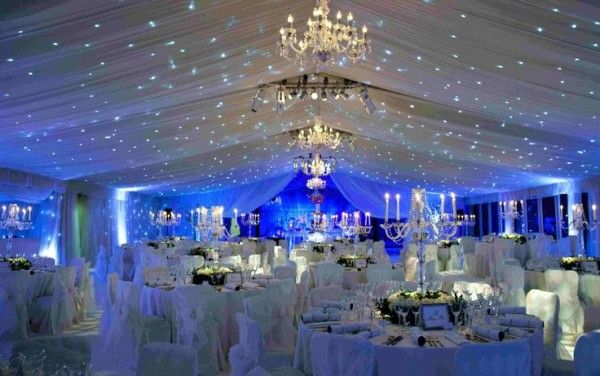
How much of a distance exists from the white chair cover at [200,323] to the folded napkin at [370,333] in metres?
2.40

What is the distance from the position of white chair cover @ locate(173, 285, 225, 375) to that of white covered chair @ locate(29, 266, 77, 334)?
2.62m

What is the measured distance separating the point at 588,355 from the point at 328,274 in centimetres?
551

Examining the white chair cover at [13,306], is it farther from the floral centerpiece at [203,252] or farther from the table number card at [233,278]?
the floral centerpiece at [203,252]

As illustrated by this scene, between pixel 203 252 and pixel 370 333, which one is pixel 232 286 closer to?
pixel 370 333

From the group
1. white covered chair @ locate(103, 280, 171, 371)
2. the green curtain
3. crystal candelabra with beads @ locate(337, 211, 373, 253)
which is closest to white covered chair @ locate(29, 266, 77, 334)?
white covered chair @ locate(103, 280, 171, 371)

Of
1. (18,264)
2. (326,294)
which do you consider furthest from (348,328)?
(18,264)

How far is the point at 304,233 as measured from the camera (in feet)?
72.4

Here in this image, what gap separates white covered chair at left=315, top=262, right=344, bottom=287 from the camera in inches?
340

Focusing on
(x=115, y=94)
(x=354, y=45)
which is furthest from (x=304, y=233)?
(x=354, y=45)

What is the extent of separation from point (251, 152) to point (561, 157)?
7.79 m

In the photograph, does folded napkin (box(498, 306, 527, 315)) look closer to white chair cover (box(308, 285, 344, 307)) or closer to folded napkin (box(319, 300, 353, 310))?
folded napkin (box(319, 300, 353, 310))

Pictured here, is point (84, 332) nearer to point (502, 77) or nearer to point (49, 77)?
point (49, 77)

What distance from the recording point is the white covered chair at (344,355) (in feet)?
10.7

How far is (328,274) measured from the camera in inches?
342
